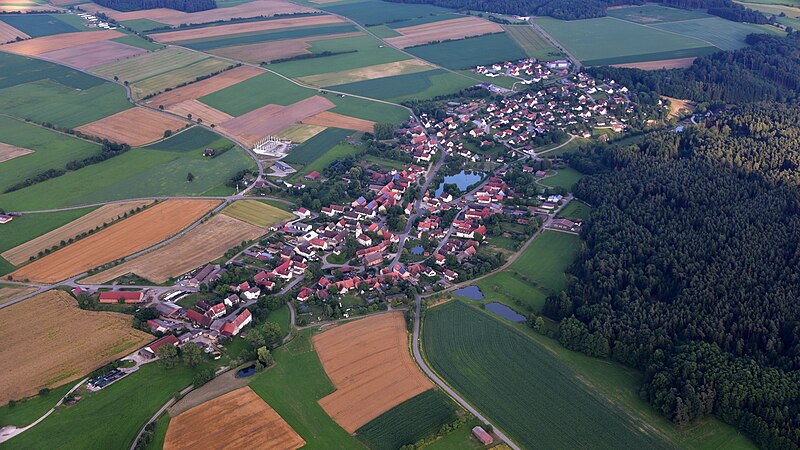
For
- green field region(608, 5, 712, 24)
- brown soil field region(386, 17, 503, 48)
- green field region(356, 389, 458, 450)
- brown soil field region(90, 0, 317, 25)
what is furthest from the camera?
brown soil field region(90, 0, 317, 25)

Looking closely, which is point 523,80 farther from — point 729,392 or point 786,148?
point 729,392

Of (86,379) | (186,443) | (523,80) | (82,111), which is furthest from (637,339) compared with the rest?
(82,111)

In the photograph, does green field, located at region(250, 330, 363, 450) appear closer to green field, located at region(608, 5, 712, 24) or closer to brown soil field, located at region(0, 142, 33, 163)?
brown soil field, located at region(0, 142, 33, 163)

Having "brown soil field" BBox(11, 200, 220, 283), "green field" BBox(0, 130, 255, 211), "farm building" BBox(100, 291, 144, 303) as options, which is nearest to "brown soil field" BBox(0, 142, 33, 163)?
"green field" BBox(0, 130, 255, 211)

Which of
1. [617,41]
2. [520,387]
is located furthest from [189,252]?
[617,41]

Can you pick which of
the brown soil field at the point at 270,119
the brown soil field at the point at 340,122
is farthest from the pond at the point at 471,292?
the brown soil field at the point at 270,119
